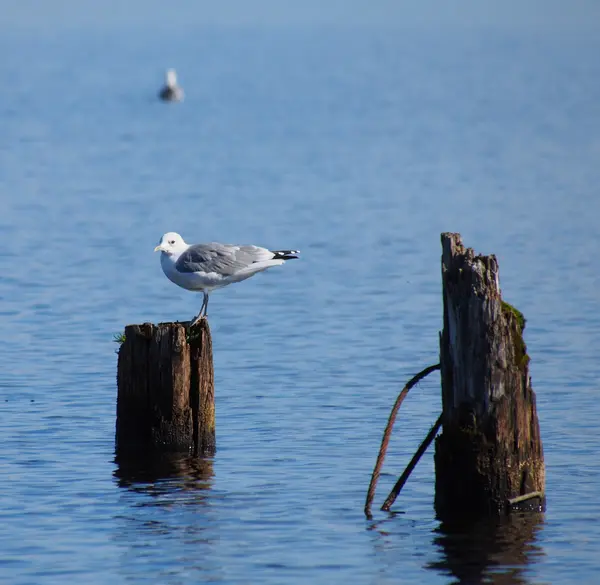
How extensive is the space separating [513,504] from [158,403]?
3.44 m

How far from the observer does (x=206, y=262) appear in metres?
14.7

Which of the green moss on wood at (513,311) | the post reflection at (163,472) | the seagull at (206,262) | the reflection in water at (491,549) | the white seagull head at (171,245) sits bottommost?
the reflection in water at (491,549)

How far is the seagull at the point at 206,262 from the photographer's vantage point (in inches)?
579

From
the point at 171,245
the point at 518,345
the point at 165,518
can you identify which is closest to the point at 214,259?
the point at 171,245

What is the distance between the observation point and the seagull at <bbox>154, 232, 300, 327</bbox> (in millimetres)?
14703

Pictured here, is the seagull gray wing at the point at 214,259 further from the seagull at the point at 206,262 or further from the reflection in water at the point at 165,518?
the reflection in water at the point at 165,518

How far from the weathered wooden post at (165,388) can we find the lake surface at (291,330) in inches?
12.2

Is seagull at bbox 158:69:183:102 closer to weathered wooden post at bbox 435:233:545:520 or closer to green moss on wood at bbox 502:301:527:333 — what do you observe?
weathered wooden post at bbox 435:233:545:520

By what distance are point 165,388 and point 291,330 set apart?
7.92m

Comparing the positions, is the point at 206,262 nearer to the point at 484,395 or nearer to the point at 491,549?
the point at 484,395

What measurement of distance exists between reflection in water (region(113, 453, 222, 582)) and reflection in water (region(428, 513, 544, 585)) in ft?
6.01

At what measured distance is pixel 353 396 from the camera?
17.2m

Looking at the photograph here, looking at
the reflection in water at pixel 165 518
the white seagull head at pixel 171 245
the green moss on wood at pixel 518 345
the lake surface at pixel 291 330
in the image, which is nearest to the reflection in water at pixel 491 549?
the lake surface at pixel 291 330

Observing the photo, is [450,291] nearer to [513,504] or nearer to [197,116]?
[513,504]
